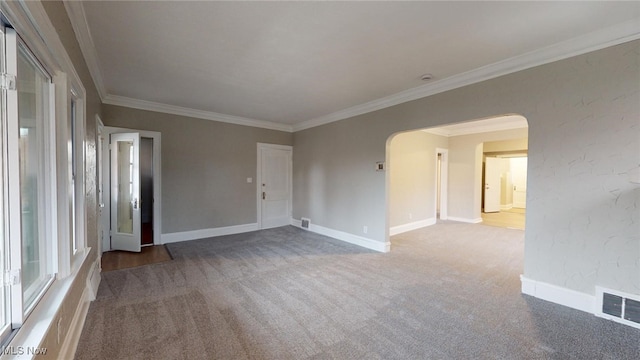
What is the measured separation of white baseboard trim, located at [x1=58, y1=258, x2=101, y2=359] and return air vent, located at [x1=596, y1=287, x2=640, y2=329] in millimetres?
4346

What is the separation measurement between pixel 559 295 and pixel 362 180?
116 inches

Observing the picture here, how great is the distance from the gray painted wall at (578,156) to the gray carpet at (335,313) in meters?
0.50

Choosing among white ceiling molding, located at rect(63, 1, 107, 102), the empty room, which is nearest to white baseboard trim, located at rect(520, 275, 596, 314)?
the empty room

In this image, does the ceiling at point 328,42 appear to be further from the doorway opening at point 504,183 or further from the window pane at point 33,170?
the doorway opening at point 504,183

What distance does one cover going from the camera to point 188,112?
4.97m

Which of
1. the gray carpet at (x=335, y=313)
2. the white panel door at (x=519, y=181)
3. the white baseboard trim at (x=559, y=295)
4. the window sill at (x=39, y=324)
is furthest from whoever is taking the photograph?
the white panel door at (x=519, y=181)

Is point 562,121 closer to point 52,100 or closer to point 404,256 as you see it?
point 404,256

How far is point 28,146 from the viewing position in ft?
5.18

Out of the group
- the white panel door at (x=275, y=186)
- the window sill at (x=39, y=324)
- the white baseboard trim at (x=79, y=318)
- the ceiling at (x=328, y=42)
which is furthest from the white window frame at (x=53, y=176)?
the white panel door at (x=275, y=186)

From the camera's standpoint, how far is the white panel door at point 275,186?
604cm

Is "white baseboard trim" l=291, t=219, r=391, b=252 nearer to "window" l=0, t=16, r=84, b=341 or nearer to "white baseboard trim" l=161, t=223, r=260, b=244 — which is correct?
"white baseboard trim" l=161, t=223, r=260, b=244

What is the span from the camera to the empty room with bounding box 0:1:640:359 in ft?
5.65

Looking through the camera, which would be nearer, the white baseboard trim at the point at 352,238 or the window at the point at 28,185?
the window at the point at 28,185

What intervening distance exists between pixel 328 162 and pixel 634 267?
4.31 metres
